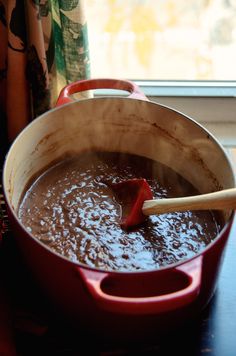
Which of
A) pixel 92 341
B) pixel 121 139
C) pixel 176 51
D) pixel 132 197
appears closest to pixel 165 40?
pixel 176 51

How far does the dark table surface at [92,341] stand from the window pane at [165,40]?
71 centimetres

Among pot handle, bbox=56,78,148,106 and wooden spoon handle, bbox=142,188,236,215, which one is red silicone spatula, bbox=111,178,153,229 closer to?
wooden spoon handle, bbox=142,188,236,215

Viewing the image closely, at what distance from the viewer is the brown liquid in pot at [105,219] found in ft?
2.48

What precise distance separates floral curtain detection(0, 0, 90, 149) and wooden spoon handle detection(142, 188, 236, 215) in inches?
12.2

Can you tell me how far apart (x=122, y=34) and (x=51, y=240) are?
758 millimetres

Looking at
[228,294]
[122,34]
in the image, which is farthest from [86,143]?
[122,34]

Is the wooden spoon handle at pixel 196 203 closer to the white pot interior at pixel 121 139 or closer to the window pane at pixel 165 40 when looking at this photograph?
the white pot interior at pixel 121 139

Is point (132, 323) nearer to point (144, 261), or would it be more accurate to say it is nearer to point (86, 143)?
point (144, 261)

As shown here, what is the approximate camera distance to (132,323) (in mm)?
626

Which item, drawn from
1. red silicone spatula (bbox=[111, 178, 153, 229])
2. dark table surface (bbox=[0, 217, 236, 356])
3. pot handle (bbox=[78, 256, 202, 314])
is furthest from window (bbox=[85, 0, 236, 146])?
pot handle (bbox=[78, 256, 202, 314])

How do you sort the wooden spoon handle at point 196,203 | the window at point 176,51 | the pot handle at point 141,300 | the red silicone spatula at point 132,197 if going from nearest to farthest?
the pot handle at point 141,300, the wooden spoon handle at point 196,203, the red silicone spatula at point 132,197, the window at point 176,51

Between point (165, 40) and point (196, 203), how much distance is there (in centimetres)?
75

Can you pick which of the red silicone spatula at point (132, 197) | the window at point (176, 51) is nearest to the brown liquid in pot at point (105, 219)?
the red silicone spatula at point (132, 197)

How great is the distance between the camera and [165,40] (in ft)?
4.47
